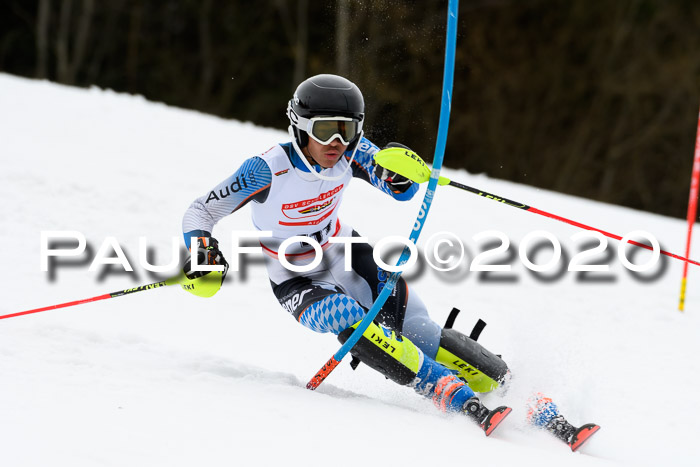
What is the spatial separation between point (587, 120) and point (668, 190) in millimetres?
2638

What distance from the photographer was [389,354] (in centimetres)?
299

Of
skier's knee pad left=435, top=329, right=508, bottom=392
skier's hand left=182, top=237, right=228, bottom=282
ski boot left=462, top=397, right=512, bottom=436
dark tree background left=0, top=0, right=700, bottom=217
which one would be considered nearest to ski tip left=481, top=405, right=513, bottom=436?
ski boot left=462, top=397, right=512, bottom=436

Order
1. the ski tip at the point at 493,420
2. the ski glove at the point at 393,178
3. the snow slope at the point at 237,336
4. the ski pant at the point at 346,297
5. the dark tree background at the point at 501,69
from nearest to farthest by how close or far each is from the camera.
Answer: the snow slope at the point at 237,336, the ski tip at the point at 493,420, the ski pant at the point at 346,297, the ski glove at the point at 393,178, the dark tree background at the point at 501,69

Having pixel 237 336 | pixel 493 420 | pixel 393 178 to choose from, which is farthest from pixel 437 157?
pixel 237 336

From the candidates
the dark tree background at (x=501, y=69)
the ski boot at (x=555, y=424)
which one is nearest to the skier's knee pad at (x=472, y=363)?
the ski boot at (x=555, y=424)

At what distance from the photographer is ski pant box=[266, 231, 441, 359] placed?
3.07 m

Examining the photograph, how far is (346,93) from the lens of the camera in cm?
314

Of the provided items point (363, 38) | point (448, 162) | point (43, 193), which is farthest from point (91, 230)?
point (448, 162)

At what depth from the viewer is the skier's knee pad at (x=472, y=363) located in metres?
3.31

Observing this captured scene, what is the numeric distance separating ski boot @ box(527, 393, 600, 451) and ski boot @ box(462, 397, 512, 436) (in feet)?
0.87

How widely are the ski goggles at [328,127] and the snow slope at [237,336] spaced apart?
101cm

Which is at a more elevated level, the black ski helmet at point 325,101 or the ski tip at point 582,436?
the black ski helmet at point 325,101

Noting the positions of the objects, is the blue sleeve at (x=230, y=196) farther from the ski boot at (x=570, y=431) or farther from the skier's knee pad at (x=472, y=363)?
the ski boot at (x=570, y=431)

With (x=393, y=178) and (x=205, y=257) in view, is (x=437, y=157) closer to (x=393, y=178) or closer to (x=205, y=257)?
(x=393, y=178)
